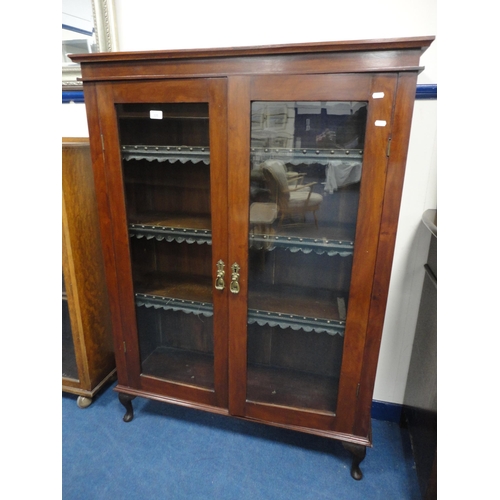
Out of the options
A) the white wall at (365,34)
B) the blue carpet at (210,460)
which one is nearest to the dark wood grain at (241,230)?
the blue carpet at (210,460)

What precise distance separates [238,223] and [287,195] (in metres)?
0.19

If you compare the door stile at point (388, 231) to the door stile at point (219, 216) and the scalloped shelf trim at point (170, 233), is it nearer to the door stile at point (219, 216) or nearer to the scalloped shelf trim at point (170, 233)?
the door stile at point (219, 216)

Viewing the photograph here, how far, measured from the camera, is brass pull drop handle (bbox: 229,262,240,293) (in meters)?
1.08

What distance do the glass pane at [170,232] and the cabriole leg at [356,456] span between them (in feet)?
1.81

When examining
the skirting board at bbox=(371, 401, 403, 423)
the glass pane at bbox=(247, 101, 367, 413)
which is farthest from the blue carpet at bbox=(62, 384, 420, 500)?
the glass pane at bbox=(247, 101, 367, 413)

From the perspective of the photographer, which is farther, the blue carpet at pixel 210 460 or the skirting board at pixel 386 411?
the skirting board at pixel 386 411

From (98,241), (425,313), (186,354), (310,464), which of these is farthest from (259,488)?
(98,241)

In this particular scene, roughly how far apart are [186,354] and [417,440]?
0.98 meters

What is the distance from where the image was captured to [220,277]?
111cm

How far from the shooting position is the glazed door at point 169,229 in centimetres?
101

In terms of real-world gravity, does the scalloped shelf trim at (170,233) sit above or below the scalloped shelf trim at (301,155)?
below

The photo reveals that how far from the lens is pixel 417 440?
123 cm

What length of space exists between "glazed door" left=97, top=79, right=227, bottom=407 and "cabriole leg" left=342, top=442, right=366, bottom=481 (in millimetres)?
493

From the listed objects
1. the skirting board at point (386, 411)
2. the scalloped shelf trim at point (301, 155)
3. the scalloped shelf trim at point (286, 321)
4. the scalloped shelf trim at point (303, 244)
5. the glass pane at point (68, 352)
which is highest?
the scalloped shelf trim at point (301, 155)
